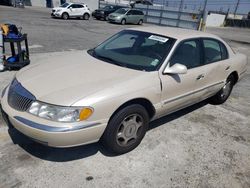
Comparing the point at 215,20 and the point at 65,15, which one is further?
the point at 215,20

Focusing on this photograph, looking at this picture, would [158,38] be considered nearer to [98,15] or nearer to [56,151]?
[56,151]

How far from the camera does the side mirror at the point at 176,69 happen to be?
10.6ft

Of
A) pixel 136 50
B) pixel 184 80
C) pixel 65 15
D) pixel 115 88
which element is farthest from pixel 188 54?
pixel 65 15

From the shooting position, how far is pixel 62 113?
8.25 feet

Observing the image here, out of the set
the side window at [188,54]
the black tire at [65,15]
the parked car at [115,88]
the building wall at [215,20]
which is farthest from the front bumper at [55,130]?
the building wall at [215,20]

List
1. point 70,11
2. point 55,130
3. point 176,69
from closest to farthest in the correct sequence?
point 55,130
point 176,69
point 70,11

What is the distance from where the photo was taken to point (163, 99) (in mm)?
3357

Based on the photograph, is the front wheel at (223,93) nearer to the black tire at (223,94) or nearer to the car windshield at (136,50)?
the black tire at (223,94)

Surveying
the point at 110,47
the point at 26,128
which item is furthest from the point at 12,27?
the point at 26,128

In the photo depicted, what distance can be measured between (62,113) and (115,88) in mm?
678

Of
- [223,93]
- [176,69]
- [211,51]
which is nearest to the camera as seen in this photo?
[176,69]

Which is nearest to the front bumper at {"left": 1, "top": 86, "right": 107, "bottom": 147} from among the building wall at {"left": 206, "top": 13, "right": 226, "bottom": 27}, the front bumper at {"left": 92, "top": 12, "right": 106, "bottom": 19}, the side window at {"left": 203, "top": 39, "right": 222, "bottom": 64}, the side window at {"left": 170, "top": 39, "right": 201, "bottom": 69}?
the side window at {"left": 170, "top": 39, "right": 201, "bottom": 69}

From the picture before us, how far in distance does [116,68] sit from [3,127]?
1.87 meters

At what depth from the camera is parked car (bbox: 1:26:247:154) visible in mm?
2547
